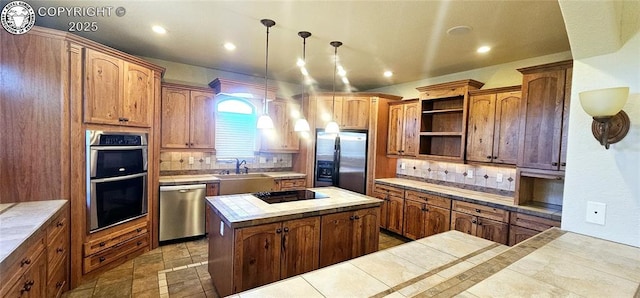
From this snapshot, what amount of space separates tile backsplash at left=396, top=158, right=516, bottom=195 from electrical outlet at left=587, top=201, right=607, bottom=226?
2065mm

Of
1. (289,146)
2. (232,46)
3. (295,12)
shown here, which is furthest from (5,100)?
(289,146)

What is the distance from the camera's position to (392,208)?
431 cm

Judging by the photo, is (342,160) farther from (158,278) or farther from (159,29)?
(159,29)

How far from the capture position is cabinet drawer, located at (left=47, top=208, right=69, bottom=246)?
2.05 meters

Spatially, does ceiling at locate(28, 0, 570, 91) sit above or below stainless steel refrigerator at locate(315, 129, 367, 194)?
above

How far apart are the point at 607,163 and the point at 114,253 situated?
4248 millimetres

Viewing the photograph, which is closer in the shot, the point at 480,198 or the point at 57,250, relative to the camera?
the point at 57,250

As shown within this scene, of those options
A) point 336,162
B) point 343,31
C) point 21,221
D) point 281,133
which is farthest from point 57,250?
point 336,162

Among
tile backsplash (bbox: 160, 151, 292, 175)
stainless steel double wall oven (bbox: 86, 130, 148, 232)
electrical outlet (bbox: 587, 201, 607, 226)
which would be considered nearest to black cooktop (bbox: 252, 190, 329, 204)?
stainless steel double wall oven (bbox: 86, 130, 148, 232)

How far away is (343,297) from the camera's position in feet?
3.74

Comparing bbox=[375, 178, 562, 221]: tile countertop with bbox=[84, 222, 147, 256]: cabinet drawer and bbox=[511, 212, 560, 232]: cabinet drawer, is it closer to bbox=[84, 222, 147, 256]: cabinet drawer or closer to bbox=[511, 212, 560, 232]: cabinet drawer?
bbox=[511, 212, 560, 232]: cabinet drawer

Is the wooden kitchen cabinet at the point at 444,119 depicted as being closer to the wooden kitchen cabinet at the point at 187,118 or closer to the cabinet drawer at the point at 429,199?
the cabinet drawer at the point at 429,199

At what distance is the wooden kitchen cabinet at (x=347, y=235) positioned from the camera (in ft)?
8.32

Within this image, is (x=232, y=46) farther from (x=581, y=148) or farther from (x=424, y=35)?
(x=581, y=148)
